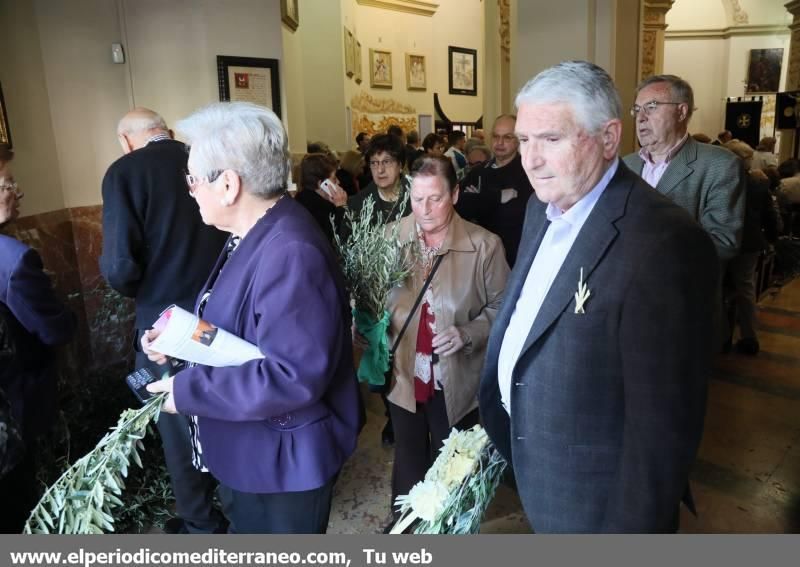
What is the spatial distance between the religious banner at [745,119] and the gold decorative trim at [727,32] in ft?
8.66

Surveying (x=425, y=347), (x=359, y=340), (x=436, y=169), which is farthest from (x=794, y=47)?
(x=359, y=340)

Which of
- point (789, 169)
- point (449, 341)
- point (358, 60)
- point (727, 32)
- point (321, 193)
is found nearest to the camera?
point (449, 341)

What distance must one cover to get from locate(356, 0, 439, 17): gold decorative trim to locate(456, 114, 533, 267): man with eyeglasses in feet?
30.9

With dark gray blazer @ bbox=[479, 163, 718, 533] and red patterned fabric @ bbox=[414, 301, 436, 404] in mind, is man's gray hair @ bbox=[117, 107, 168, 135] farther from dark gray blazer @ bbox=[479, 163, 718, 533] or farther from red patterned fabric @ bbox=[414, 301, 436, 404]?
dark gray blazer @ bbox=[479, 163, 718, 533]

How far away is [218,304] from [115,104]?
3.47m

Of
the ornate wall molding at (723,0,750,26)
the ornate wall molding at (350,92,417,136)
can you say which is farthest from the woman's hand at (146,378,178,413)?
the ornate wall molding at (723,0,750,26)

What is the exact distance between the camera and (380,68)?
1215 centimetres

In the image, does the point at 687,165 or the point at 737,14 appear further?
the point at 737,14

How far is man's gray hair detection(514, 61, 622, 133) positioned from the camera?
46.8 inches

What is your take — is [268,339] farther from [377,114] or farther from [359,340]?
[377,114]

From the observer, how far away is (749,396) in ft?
12.5

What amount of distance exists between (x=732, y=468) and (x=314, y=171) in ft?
9.39
